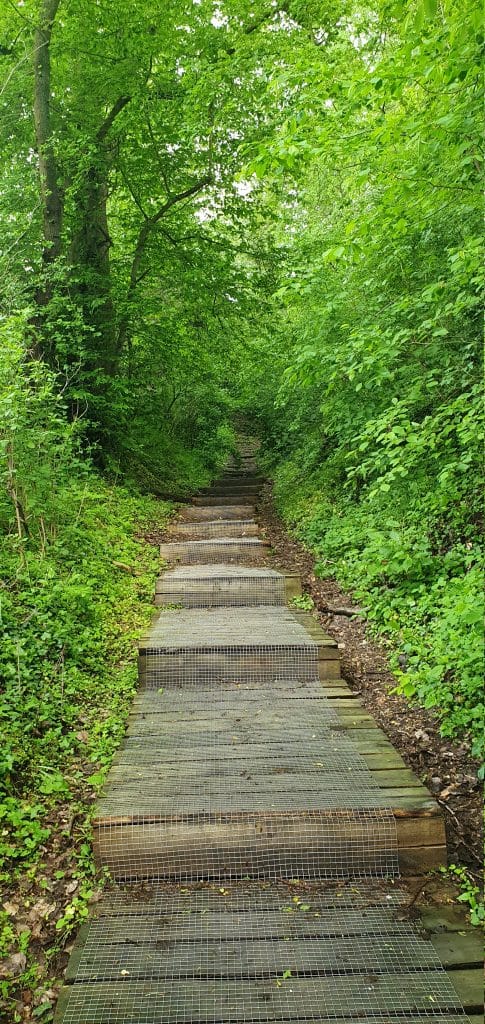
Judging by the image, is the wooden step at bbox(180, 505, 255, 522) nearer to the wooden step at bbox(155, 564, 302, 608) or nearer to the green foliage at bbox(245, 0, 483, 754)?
the green foliage at bbox(245, 0, 483, 754)

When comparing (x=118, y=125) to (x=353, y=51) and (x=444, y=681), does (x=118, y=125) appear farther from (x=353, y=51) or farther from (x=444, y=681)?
(x=444, y=681)

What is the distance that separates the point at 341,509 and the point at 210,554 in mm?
1848

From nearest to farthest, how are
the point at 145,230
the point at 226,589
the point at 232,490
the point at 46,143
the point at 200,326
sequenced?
1. the point at 226,589
2. the point at 46,143
3. the point at 145,230
4. the point at 200,326
5. the point at 232,490

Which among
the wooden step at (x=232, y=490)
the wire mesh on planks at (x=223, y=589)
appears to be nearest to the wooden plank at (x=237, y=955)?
the wire mesh on planks at (x=223, y=589)

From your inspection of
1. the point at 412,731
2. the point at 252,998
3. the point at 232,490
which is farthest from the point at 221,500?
the point at 252,998

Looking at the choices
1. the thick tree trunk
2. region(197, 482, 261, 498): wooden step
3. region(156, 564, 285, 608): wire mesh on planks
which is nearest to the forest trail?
region(156, 564, 285, 608): wire mesh on planks

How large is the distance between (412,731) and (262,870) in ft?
5.20

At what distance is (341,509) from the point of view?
749 cm

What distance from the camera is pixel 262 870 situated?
2662 mm

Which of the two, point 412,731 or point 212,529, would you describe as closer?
point 412,731

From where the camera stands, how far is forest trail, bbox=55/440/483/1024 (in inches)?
80.4

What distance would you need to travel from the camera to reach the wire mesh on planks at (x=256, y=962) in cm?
198

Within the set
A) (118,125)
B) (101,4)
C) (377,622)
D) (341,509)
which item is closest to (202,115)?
(118,125)

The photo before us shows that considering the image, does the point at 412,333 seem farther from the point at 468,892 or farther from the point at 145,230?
the point at 145,230
